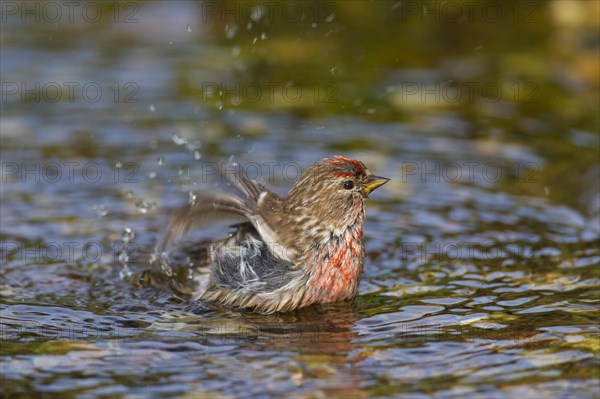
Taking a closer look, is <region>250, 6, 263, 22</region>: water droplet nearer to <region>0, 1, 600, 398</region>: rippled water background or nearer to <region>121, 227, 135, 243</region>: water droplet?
<region>0, 1, 600, 398</region>: rippled water background

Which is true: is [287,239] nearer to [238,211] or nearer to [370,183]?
[238,211]

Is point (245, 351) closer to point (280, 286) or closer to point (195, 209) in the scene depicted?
point (280, 286)

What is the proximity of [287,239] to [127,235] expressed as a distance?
5.66 feet

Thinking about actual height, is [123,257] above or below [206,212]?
below

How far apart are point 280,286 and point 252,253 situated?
42 cm

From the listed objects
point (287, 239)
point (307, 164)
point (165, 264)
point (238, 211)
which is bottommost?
point (165, 264)

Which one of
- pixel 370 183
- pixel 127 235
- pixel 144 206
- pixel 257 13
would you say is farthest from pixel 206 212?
pixel 257 13

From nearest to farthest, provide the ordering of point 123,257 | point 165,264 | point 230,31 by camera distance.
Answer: point 165,264 < point 123,257 < point 230,31

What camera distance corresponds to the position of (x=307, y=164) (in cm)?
972

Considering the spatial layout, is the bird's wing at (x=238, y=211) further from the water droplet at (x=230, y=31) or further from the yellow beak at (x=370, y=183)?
the water droplet at (x=230, y=31)

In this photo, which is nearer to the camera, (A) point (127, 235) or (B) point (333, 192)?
(B) point (333, 192)

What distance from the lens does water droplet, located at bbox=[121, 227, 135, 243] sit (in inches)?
311

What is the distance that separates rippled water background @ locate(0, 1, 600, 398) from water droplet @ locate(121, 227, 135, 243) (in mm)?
12

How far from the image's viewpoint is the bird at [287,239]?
6.66 metres
